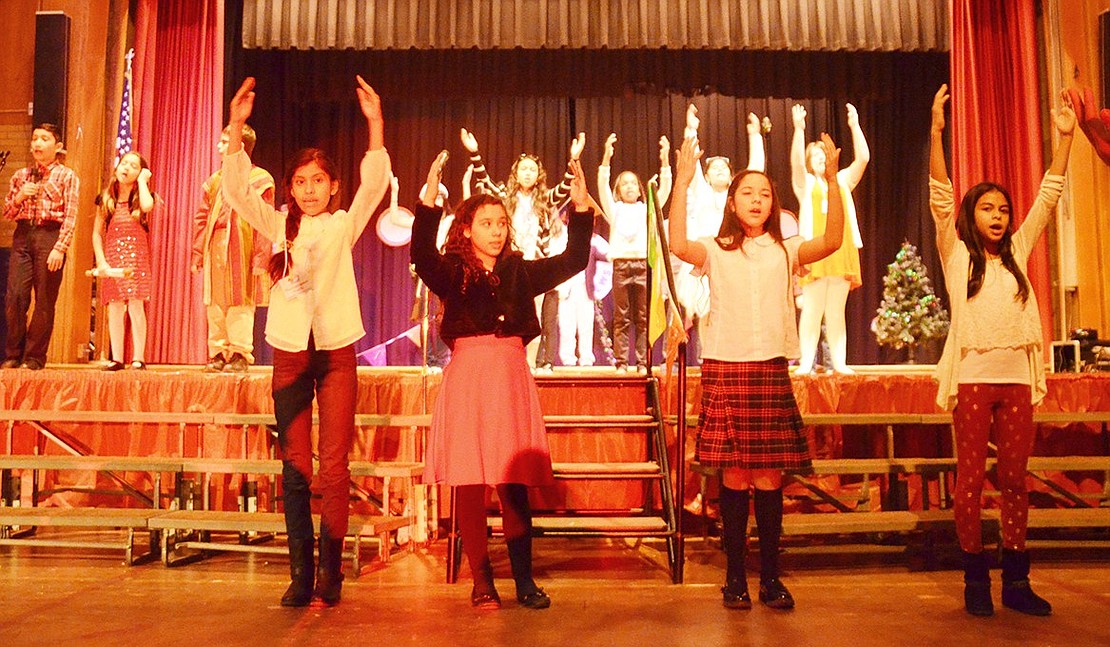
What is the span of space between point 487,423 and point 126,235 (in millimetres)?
3932

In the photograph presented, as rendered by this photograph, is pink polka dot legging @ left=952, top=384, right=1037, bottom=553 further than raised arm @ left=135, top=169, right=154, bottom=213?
No

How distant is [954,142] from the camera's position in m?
8.90

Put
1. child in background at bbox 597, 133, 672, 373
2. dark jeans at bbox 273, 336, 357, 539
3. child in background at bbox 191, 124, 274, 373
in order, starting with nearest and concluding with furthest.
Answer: dark jeans at bbox 273, 336, 357, 539, child in background at bbox 191, 124, 274, 373, child in background at bbox 597, 133, 672, 373

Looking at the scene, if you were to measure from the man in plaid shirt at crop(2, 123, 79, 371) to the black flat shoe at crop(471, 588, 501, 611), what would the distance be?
384 centimetres

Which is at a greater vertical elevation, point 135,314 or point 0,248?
point 0,248

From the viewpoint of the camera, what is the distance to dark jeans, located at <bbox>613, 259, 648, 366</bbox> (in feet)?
23.0

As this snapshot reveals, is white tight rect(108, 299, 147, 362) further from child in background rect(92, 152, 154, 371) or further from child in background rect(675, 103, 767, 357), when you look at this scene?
child in background rect(675, 103, 767, 357)

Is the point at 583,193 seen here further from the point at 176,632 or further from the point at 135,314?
the point at 135,314

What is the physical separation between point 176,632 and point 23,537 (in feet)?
8.41

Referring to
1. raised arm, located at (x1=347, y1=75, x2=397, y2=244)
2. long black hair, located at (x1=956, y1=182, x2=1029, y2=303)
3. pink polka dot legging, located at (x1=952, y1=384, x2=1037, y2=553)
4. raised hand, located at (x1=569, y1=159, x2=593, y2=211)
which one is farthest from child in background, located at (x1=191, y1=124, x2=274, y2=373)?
pink polka dot legging, located at (x1=952, y1=384, x2=1037, y2=553)

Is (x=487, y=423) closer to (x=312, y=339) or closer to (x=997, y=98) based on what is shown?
(x=312, y=339)

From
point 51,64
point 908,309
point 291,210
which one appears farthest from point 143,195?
point 908,309

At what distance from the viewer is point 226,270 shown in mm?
5836

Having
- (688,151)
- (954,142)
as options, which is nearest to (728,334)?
(688,151)
